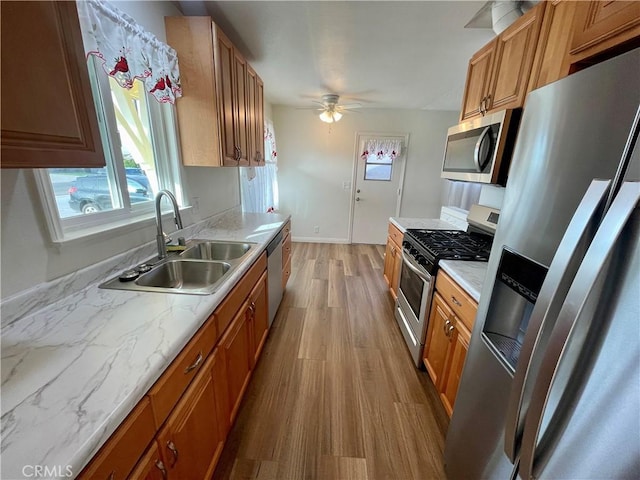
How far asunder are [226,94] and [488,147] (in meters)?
1.76

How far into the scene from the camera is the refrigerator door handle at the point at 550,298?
1.85ft

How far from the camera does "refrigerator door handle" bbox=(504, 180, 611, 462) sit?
22.2 inches

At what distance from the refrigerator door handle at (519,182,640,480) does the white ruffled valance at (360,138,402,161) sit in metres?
4.25

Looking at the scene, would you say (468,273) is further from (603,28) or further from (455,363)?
(603,28)

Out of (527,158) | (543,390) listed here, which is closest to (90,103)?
(527,158)

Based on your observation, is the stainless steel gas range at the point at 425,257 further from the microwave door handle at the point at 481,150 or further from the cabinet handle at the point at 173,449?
the cabinet handle at the point at 173,449

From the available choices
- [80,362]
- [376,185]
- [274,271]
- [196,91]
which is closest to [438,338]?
[274,271]

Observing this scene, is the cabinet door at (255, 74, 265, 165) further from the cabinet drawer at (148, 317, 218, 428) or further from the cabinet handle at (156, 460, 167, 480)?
the cabinet handle at (156, 460, 167, 480)

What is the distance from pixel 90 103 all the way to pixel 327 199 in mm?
4208

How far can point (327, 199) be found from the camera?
484 cm

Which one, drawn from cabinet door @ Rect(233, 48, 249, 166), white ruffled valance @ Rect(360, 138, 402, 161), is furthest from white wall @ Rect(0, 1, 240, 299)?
white ruffled valance @ Rect(360, 138, 402, 161)

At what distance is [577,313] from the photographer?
1.76ft

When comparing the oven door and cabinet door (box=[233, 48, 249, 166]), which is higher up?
cabinet door (box=[233, 48, 249, 166])

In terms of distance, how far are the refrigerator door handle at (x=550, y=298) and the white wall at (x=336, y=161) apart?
4.26m
